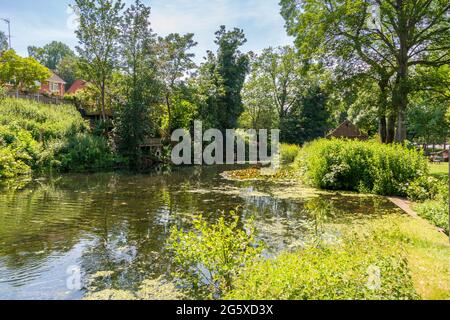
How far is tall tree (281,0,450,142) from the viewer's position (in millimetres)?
18531

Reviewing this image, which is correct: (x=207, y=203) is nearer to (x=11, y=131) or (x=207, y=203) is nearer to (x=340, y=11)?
(x=340, y=11)

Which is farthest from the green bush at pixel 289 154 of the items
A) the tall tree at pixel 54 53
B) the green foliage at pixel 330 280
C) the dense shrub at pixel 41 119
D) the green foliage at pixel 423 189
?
the tall tree at pixel 54 53

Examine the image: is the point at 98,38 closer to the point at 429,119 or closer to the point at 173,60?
the point at 173,60

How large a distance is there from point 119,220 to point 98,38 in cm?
2422

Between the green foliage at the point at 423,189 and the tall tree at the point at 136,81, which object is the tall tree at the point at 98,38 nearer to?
the tall tree at the point at 136,81

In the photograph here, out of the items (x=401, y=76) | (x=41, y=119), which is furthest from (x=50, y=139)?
(x=401, y=76)

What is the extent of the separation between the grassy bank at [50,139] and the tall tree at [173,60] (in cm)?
810

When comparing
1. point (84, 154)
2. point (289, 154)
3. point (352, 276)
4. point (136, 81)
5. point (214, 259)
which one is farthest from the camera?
point (289, 154)

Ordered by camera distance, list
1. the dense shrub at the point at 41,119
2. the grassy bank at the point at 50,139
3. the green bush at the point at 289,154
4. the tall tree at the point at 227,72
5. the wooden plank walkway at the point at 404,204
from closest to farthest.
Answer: the wooden plank walkway at the point at 404,204 < the grassy bank at the point at 50,139 < the dense shrub at the point at 41,119 < the green bush at the point at 289,154 < the tall tree at the point at 227,72

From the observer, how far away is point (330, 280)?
418cm

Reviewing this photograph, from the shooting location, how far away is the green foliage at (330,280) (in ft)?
13.2

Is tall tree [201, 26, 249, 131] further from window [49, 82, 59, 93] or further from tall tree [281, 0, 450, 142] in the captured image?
window [49, 82, 59, 93]

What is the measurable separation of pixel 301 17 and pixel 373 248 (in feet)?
62.2

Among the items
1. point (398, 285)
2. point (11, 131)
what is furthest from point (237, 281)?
point (11, 131)
